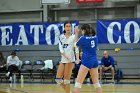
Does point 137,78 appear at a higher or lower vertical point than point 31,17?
lower

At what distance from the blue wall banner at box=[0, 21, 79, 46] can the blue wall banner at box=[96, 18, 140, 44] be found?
88.4 inches

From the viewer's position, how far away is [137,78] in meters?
18.2

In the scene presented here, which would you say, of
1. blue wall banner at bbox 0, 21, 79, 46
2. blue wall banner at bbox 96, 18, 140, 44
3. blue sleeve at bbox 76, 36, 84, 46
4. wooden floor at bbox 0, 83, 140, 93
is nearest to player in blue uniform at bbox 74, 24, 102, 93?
blue sleeve at bbox 76, 36, 84, 46

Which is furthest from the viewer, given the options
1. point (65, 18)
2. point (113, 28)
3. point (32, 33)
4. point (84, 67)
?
point (65, 18)

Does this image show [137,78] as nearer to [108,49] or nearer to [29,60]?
[108,49]

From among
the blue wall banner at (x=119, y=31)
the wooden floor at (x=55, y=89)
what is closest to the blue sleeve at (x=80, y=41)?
the wooden floor at (x=55, y=89)

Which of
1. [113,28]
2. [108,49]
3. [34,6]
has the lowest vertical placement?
[108,49]

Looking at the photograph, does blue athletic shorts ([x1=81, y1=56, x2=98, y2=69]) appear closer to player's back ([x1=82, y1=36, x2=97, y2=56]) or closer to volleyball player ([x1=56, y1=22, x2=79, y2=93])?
player's back ([x1=82, y1=36, x2=97, y2=56])

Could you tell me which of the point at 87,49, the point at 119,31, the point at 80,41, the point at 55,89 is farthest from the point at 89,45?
the point at 119,31

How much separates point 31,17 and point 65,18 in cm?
225

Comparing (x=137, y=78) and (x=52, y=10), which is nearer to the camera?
(x=137, y=78)

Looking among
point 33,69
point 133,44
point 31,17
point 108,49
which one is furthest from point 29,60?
point 133,44

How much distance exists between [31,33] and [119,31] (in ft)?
16.2

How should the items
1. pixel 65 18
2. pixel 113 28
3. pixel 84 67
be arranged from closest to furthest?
pixel 84 67
pixel 113 28
pixel 65 18
